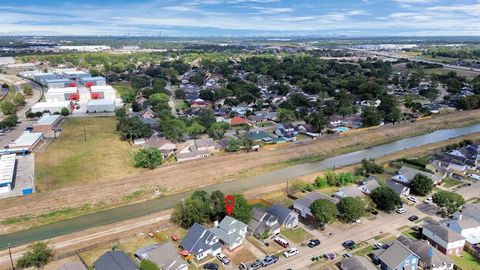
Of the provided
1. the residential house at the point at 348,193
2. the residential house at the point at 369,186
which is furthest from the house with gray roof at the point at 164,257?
the residential house at the point at 369,186

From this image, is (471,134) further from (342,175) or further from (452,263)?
(452,263)

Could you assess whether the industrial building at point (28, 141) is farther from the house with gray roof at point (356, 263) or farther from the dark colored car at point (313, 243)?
the house with gray roof at point (356, 263)

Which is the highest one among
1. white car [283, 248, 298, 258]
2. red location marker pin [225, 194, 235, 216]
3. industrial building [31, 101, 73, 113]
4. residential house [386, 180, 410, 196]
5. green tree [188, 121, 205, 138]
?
industrial building [31, 101, 73, 113]

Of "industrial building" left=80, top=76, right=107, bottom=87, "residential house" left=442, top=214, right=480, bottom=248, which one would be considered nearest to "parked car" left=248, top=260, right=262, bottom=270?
"residential house" left=442, top=214, right=480, bottom=248

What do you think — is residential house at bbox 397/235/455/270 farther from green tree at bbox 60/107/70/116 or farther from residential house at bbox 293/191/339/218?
green tree at bbox 60/107/70/116

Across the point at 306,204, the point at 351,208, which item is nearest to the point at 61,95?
the point at 306,204

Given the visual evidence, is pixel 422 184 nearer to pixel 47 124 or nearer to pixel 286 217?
pixel 286 217
